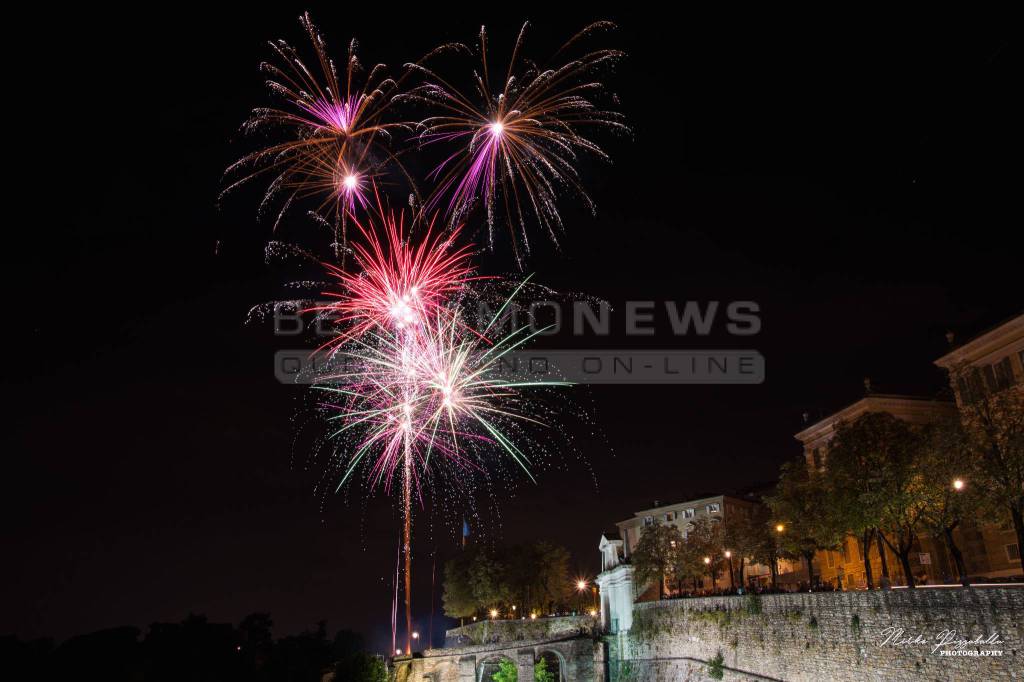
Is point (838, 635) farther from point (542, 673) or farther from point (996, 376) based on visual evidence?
point (542, 673)

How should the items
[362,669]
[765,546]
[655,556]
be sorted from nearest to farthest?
[765,546], [655,556], [362,669]

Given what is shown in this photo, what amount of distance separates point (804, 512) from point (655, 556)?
792 inches

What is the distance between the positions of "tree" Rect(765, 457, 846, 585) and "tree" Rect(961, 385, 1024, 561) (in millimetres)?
7019

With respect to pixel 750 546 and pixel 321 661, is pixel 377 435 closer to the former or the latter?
pixel 750 546

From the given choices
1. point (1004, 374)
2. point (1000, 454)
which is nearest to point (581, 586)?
point (1004, 374)

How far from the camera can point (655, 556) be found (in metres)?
54.3

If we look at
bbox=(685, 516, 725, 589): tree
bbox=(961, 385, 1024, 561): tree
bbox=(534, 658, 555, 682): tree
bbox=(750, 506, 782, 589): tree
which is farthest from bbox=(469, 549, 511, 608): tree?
bbox=(961, 385, 1024, 561): tree

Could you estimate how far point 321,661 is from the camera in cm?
8375

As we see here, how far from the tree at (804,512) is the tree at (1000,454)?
7.02m

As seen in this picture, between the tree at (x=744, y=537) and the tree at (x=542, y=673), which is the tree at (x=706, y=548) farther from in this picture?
the tree at (x=542, y=673)

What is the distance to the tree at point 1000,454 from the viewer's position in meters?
26.5

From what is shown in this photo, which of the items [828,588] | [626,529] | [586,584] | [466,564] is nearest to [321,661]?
[466,564]

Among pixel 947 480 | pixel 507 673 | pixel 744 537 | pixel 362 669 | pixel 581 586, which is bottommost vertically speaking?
pixel 507 673
